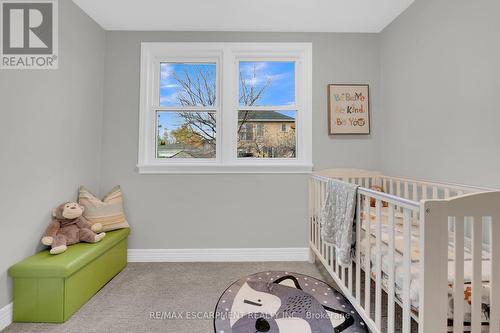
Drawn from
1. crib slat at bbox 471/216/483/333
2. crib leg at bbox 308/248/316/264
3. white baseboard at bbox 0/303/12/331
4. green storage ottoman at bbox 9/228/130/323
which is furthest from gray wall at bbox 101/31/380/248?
crib slat at bbox 471/216/483/333

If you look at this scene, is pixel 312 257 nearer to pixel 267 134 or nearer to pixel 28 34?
pixel 267 134

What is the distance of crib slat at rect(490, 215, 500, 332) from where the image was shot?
0.87 metres

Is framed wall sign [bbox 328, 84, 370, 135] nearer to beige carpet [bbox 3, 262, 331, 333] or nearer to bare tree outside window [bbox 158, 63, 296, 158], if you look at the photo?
bare tree outside window [bbox 158, 63, 296, 158]

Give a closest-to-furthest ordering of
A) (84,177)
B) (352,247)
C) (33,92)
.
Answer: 1. (352,247)
2. (33,92)
3. (84,177)

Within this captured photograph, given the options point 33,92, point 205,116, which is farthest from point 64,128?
point 205,116

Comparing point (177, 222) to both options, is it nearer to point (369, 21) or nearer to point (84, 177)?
point (84, 177)

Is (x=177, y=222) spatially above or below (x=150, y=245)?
above

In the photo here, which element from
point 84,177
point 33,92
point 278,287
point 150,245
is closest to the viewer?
point 33,92

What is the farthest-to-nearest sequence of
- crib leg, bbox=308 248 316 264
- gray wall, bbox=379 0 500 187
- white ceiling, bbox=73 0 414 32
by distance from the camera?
crib leg, bbox=308 248 316 264 < white ceiling, bbox=73 0 414 32 < gray wall, bbox=379 0 500 187

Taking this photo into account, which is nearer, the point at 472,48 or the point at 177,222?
the point at 472,48

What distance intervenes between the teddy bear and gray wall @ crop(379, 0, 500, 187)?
8.70 feet

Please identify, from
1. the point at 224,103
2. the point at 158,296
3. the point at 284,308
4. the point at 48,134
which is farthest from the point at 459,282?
the point at 48,134

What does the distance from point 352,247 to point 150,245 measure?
188 cm

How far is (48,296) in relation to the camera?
1.46 m
